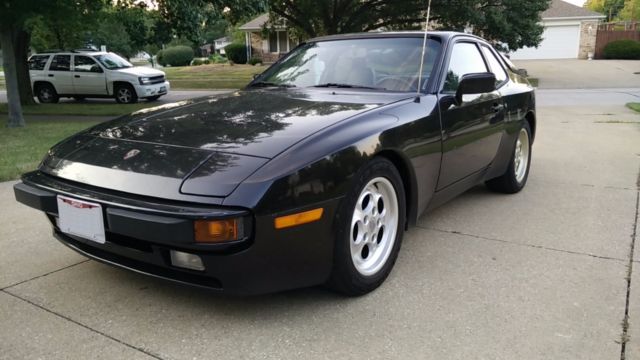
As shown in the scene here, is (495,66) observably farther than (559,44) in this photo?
No

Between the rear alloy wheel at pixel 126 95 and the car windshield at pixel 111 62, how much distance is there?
2.48 ft

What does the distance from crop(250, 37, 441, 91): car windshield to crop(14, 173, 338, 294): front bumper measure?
1.45 m

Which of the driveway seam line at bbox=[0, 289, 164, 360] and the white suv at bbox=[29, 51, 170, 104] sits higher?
the white suv at bbox=[29, 51, 170, 104]

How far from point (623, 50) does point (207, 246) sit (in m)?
39.5

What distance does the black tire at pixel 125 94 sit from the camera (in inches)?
630

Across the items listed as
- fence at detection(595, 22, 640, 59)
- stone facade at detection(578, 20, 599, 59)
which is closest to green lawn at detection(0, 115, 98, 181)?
stone facade at detection(578, 20, 599, 59)

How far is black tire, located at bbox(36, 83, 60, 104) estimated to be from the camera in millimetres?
16781

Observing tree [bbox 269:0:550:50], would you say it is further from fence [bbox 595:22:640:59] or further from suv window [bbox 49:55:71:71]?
fence [bbox 595:22:640:59]

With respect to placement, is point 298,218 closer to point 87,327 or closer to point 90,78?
point 87,327

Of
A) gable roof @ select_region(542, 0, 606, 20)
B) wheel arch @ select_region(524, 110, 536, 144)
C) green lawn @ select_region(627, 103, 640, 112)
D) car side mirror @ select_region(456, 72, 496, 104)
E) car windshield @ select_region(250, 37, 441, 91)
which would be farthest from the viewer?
gable roof @ select_region(542, 0, 606, 20)

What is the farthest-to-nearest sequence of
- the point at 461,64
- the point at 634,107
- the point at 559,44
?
the point at 559,44 → the point at 634,107 → the point at 461,64

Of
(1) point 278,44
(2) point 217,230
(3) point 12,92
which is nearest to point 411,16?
(3) point 12,92

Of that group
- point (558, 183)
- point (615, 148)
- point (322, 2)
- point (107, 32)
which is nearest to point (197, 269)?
point (558, 183)

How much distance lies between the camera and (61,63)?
16656 millimetres
